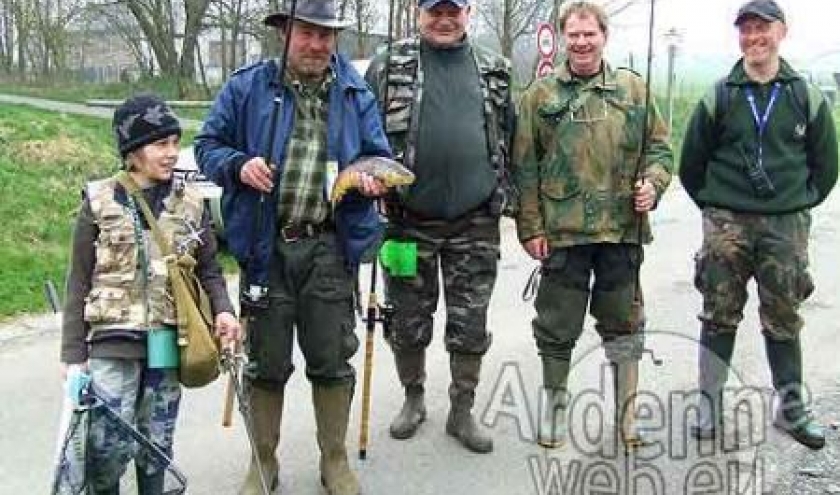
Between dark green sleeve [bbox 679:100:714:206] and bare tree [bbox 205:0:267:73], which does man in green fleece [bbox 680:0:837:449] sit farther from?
bare tree [bbox 205:0:267:73]

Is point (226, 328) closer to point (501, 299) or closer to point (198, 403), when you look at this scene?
point (198, 403)

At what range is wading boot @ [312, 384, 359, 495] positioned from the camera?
412 cm

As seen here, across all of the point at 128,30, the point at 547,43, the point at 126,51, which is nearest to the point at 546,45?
the point at 547,43

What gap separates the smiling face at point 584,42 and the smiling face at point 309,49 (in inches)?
42.5

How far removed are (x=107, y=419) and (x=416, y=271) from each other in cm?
169

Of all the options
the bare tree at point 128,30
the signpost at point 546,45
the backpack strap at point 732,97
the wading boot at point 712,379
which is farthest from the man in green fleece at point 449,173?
the bare tree at point 128,30

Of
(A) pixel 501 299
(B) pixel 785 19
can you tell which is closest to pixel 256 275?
(B) pixel 785 19

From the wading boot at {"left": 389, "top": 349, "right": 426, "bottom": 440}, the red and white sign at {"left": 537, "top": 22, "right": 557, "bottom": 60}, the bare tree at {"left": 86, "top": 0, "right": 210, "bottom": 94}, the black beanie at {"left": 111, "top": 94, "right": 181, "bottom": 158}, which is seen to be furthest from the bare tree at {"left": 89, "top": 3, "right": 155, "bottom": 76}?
the black beanie at {"left": 111, "top": 94, "right": 181, "bottom": 158}

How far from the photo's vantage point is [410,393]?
193 inches

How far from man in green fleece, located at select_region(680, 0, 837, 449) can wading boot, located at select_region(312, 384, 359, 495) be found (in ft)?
5.67

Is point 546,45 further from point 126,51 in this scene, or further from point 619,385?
point 126,51

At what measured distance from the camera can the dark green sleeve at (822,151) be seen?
4508mm

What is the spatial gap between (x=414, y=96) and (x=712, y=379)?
205 cm

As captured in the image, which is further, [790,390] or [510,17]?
[510,17]
